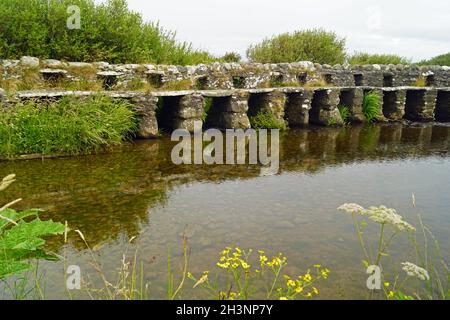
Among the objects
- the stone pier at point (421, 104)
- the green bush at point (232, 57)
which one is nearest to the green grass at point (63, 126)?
the green bush at point (232, 57)

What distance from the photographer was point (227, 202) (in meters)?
6.62

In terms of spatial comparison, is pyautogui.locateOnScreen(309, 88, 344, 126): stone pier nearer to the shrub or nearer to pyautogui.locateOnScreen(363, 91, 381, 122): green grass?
pyautogui.locateOnScreen(363, 91, 381, 122): green grass

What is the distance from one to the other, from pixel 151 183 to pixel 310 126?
8.79m

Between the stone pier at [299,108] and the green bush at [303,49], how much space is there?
4954mm

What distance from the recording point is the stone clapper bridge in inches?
454

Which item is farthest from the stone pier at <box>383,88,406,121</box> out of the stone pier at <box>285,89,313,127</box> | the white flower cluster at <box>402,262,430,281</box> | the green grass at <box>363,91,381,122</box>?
the white flower cluster at <box>402,262,430,281</box>

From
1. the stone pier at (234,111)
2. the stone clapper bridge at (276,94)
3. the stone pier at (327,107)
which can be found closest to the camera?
the stone clapper bridge at (276,94)

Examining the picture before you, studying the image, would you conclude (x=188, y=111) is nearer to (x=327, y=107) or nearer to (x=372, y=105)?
(x=327, y=107)

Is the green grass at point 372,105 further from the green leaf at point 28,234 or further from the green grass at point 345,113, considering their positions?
the green leaf at point 28,234

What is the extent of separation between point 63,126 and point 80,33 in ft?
11.9

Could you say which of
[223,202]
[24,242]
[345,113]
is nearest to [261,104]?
[345,113]

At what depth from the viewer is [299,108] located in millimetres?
15031

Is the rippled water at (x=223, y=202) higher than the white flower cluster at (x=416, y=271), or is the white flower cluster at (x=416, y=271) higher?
the white flower cluster at (x=416, y=271)

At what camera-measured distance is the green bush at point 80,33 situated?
35.4 ft
